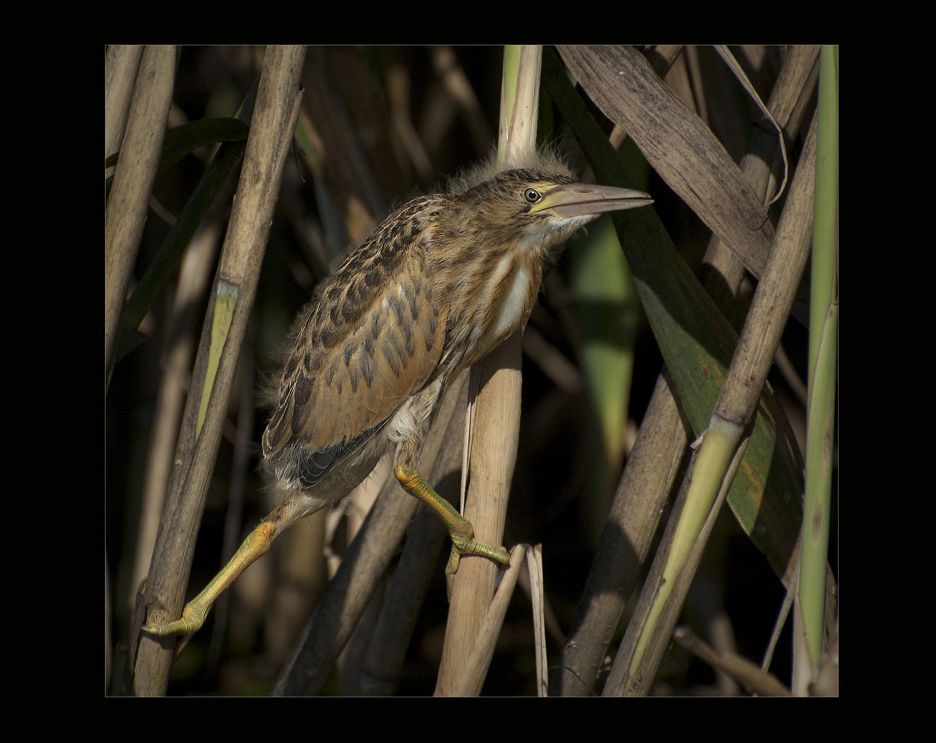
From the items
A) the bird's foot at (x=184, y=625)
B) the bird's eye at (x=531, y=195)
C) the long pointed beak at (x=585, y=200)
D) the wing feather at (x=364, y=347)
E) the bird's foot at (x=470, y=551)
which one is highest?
the bird's eye at (x=531, y=195)

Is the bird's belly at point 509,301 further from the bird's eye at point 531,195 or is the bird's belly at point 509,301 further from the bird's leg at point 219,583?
the bird's leg at point 219,583

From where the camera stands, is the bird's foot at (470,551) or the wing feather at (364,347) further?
the wing feather at (364,347)

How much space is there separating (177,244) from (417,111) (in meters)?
0.74

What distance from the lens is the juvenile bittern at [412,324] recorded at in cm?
133

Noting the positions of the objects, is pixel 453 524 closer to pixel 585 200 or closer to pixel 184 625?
pixel 184 625

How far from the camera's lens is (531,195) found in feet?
4.28

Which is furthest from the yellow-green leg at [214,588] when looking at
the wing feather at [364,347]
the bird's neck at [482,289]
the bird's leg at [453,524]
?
the bird's neck at [482,289]

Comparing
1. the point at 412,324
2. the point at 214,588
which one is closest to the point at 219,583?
the point at 214,588

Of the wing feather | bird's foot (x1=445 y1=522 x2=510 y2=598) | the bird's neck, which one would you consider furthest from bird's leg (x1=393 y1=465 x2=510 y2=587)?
the bird's neck

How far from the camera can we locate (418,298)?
1.38m

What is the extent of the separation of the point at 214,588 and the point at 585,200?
3.09 feet

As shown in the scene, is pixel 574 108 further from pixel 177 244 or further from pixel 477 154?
pixel 177 244

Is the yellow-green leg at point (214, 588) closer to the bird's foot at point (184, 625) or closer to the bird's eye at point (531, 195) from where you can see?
the bird's foot at point (184, 625)

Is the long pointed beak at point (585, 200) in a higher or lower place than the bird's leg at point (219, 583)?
higher
